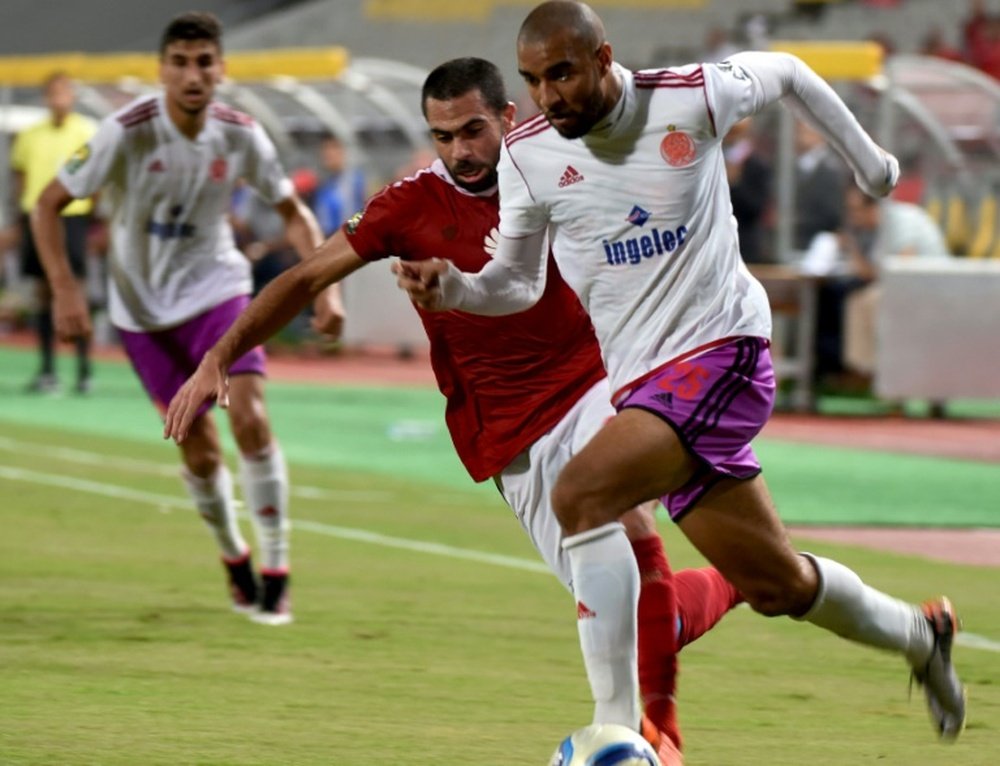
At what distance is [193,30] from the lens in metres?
8.44

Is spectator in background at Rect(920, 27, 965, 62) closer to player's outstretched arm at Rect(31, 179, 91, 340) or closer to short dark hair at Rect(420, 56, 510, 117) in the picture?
player's outstretched arm at Rect(31, 179, 91, 340)

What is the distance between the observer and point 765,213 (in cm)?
2011

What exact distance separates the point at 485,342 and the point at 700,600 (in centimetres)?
101

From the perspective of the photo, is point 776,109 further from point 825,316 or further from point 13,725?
point 13,725

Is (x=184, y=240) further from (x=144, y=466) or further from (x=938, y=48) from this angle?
(x=938, y=48)

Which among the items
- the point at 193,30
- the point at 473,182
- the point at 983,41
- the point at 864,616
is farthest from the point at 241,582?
the point at 983,41

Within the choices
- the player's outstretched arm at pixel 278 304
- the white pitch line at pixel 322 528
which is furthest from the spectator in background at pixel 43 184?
the player's outstretched arm at pixel 278 304

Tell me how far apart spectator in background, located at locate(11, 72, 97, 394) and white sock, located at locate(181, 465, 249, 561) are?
34.0ft

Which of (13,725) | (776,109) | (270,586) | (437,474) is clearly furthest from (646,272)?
(776,109)

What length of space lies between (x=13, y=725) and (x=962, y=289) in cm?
1308

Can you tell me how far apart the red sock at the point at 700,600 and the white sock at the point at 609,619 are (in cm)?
72

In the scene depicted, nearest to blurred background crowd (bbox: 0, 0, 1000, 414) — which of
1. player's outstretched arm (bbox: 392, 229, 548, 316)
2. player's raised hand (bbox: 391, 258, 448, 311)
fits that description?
player's outstretched arm (bbox: 392, 229, 548, 316)

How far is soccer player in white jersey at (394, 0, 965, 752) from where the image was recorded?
208 inches

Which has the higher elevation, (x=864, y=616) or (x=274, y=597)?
(x=864, y=616)
